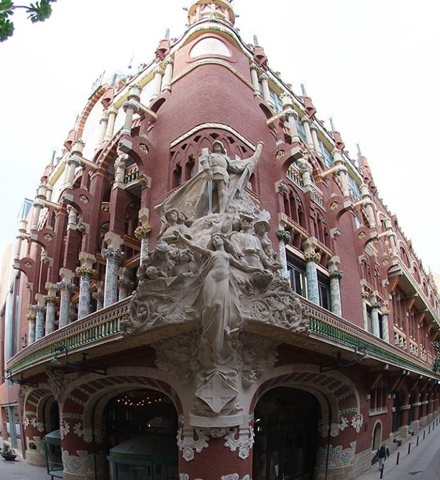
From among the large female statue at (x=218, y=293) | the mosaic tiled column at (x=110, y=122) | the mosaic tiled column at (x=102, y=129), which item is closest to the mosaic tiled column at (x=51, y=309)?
the mosaic tiled column at (x=102, y=129)

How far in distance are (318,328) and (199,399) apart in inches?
183

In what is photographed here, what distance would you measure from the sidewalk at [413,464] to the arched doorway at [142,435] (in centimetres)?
909

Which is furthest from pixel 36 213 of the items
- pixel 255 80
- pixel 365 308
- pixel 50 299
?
pixel 365 308

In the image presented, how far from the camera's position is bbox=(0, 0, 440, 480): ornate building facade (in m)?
11.2

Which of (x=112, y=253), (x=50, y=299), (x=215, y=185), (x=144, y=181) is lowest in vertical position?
(x=50, y=299)

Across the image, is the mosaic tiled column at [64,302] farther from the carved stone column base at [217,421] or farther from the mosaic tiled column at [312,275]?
the carved stone column base at [217,421]

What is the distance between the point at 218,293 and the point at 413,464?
16893 mm

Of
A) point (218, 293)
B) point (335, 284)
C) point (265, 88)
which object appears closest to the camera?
point (218, 293)

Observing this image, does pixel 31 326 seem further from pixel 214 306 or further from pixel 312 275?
pixel 214 306

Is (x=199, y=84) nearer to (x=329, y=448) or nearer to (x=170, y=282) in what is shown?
(x=170, y=282)

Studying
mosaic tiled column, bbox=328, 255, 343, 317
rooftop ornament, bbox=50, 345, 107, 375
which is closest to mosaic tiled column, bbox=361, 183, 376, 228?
mosaic tiled column, bbox=328, 255, 343, 317

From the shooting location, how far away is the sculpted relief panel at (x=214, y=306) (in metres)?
10.7

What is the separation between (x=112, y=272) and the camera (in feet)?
57.4

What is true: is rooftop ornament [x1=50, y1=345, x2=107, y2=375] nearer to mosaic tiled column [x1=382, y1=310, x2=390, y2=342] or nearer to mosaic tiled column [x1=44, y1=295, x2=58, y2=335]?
mosaic tiled column [x1=44, y1=295, x2=58, y2=335]
